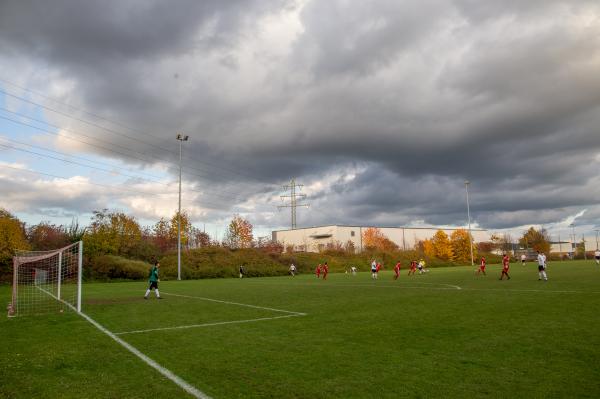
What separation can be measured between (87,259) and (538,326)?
52390 millimetres

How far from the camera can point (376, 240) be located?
390ft

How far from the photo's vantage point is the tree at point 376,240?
11731cm

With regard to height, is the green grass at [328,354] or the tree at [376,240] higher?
the tree at [376,240]

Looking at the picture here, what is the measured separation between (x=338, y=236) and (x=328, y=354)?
370 feet

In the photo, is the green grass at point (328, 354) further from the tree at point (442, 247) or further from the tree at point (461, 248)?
the tree at point (461, 248)

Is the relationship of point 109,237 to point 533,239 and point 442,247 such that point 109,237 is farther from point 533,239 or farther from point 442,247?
point 533,239

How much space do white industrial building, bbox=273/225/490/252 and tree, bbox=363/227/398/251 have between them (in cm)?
304

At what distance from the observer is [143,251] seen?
198ft

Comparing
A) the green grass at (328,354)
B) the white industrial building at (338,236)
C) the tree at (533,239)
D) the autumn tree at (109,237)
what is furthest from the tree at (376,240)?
the green grass at (328,354)

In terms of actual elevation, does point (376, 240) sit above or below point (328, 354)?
above

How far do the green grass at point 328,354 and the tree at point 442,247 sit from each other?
85.8 meters

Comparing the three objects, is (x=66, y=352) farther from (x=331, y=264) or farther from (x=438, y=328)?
(x=331, y=264)

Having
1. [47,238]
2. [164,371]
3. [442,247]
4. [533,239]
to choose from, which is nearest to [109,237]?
[47,238]

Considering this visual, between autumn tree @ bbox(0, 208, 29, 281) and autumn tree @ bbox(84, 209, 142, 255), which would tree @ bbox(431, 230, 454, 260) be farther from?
autumn tree @ bbox(0, 208, 29, 281)
